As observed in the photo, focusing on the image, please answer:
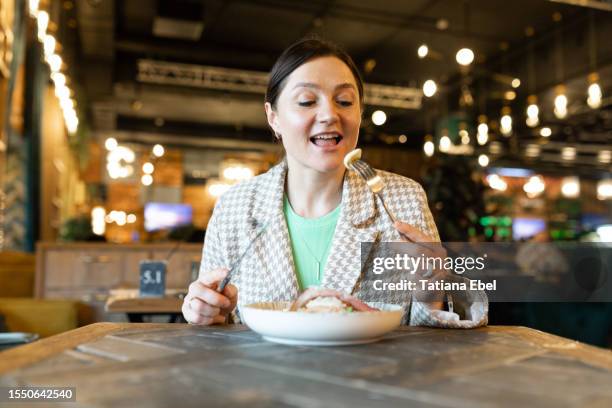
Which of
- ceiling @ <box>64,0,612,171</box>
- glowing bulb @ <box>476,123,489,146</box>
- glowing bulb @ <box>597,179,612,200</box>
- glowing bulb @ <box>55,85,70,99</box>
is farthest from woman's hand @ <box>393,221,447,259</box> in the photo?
glowing bulb @ <box>597,179,612,200</box>

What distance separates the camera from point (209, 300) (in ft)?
4.37

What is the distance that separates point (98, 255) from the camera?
5.89m

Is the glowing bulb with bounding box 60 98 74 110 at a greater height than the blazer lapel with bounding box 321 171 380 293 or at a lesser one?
greater

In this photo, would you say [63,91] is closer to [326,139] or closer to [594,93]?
[594,93]

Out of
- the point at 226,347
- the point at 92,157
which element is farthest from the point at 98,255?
the point at 92,157

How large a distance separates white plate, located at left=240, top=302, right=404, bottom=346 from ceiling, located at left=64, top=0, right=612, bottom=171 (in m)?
5.65

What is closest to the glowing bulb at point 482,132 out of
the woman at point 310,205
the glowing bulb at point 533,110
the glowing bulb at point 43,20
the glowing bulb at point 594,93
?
the glowing bulb at point 533,110

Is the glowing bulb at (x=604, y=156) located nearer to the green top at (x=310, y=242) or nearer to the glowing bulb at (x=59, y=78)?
the glowing bulb at (x=59, y=78)

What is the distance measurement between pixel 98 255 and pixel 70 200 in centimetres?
659

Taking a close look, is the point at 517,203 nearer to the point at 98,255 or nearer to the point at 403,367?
the point at 98,255

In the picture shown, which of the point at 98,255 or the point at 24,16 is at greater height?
the point at 24,16

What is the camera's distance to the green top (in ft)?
5.71

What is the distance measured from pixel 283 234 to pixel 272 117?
0.43 m

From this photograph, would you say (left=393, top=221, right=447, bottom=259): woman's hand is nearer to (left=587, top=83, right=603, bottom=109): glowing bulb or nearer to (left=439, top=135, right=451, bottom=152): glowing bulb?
(left=587, top=83, right=603, bottom=109): glowing bulb
